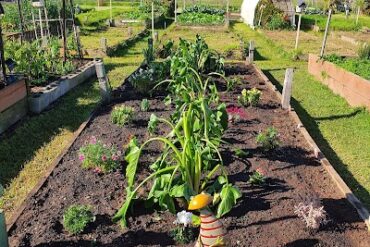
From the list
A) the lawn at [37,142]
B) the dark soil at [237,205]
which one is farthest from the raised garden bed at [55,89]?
the dark soil at [237,205]

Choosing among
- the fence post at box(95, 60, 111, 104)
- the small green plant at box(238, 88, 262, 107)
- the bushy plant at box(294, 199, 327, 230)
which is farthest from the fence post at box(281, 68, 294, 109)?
the bushy plant at box(294, 199, 327, 230)

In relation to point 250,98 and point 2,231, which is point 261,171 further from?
point 2,231

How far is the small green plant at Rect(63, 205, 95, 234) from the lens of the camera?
3.52 m

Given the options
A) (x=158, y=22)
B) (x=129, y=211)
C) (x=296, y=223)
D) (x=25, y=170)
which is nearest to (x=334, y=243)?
(x=296, y=223)

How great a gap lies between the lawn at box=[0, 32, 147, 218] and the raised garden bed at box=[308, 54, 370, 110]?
5.01 metres

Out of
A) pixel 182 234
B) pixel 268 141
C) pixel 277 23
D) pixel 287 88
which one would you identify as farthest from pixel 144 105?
pixel 277 23

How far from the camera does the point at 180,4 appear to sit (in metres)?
31.8

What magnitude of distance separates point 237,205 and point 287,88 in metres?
3.44

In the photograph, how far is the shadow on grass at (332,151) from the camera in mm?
4820

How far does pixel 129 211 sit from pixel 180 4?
1169 inches

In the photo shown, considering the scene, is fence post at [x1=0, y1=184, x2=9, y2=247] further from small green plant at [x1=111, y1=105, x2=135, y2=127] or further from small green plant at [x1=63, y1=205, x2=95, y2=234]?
small green plant at [x1=111, y1=105, x2=135, y2=127]

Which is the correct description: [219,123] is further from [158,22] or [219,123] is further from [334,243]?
[158,22]

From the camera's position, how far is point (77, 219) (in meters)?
3.56

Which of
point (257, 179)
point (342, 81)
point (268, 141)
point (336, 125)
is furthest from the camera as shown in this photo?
point (342, 81)
